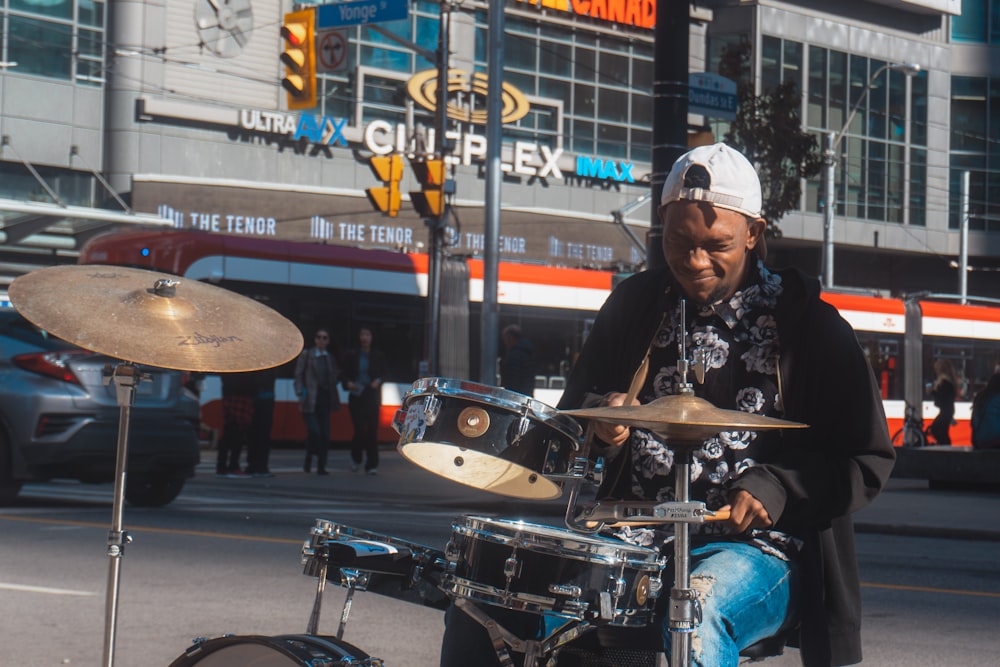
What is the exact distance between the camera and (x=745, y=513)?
314cm

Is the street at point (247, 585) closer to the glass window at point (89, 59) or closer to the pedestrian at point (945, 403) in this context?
the pedestrian at point (945, 403)

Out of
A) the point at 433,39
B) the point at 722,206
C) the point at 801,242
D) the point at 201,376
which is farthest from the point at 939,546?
the point at 801,242

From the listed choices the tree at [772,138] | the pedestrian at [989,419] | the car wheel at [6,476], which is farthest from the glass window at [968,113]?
the car wheel at [6,476]

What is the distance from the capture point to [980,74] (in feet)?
174

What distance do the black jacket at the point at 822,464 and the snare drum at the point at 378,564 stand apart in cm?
45

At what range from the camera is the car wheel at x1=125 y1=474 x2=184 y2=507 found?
43.3 feet

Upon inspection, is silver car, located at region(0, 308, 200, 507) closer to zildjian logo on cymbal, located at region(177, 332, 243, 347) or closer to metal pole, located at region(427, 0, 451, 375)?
metal pole, located at region(427, 0, 451, 375)

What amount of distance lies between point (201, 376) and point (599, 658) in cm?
2038

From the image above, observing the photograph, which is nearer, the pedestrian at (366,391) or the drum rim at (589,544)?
the drum rim at (589,544)

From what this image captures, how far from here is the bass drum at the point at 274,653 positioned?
3275 millimetres

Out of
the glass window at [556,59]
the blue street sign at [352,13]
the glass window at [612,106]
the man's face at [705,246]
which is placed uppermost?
the glass window at [556,59]

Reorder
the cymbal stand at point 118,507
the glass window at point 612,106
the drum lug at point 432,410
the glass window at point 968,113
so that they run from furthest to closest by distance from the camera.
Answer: the glass window at point 968,113 < the glass window at point 612,106 < the cymbal stand at point 118,507 < the drum lug at point 432,410

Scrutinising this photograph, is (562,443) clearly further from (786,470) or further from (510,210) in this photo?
(510,210)

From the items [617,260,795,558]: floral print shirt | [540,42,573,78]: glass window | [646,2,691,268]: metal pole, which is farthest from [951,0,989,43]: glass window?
[617,260,795,558]: floral print shirt
